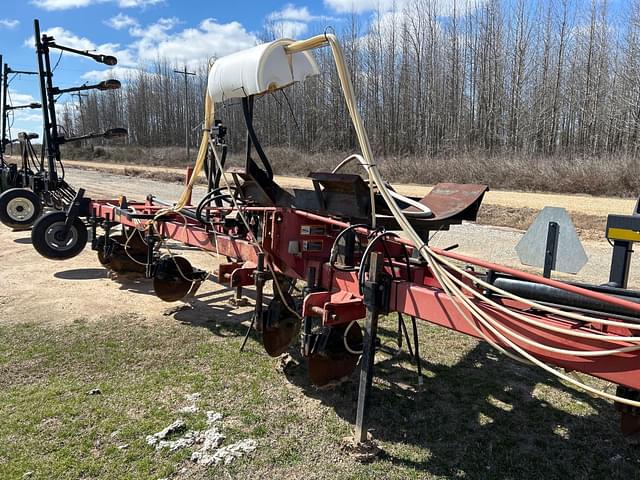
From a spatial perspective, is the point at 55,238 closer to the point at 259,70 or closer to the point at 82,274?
the point at 82,274

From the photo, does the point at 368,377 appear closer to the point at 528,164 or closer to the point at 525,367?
the point at 525,367

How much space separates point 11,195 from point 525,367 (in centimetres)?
827

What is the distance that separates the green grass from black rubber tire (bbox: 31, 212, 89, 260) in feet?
5.86

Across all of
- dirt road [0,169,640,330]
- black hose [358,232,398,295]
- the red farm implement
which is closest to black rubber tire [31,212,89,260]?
dirt road [0,169,640,330]

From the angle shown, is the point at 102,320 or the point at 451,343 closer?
the point at 451,343

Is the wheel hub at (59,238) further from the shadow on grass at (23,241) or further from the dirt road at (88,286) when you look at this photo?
the shadow on grass at (23,241)

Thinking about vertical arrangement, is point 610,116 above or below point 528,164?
above

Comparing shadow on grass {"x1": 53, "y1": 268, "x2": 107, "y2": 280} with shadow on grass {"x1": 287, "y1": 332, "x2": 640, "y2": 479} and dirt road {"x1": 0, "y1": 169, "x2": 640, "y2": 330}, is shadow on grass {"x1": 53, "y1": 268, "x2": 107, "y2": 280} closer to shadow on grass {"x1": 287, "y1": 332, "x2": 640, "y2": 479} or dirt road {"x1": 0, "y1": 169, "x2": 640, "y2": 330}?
dirt road {"x1": 0, "y1": 169, "x2": 640, "y2": 330}

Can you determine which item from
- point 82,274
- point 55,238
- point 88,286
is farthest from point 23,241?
point 88,286

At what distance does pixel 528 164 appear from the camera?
2244 cm

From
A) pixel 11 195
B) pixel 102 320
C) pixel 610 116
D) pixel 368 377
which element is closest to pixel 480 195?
pixel 368 377

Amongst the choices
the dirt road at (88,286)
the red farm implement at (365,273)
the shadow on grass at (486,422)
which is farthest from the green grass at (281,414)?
the dirt road at (88,286)

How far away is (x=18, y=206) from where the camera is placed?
9023mm

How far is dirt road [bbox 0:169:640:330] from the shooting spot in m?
5.78
